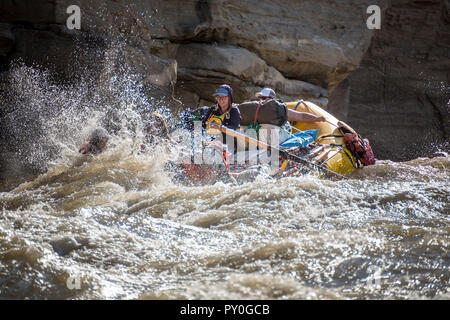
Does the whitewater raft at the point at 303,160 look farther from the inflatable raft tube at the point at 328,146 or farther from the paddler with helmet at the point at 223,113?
the paddler with helmet at the point at 223,113

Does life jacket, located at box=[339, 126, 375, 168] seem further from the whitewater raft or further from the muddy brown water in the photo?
the muddy brown water

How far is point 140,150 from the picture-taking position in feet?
17.5

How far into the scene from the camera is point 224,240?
10.6ft

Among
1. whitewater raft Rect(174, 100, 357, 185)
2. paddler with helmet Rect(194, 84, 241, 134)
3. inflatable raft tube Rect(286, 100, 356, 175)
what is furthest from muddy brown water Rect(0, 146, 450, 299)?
paddler with helmet Rect(194, 84, 241, 134)

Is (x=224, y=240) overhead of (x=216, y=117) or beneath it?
beneath

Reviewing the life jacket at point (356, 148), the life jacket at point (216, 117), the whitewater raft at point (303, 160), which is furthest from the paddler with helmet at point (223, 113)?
the life jacket at point (356, 148)

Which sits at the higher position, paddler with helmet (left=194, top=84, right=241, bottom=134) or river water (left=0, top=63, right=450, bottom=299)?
paddler with helmet (left=194, top=84, right=241, bottom=134)

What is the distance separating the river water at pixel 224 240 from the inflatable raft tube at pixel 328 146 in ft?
3.04

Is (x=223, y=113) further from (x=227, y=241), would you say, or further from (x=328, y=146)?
(x=227, y=241)

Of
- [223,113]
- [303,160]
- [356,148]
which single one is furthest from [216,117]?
[356,148]

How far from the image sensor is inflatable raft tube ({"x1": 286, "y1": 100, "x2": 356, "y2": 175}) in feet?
18.8

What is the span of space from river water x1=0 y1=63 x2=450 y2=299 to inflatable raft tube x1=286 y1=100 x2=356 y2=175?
927mm

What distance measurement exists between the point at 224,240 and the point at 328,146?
3.07 metres
